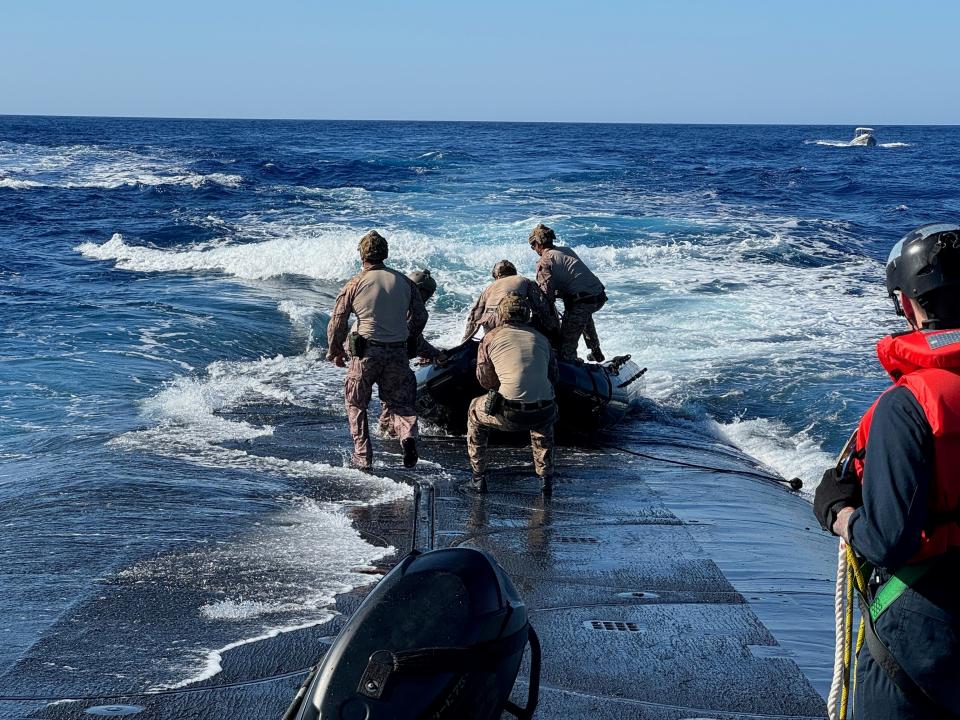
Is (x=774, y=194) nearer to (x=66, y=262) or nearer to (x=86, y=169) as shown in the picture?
(x=66, y=262)

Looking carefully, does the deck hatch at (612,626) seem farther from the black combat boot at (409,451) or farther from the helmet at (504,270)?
the helmet at (504,270)

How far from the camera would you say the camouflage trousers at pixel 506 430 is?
7404mm

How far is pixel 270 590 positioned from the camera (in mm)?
5172

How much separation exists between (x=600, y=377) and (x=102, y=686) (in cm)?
631

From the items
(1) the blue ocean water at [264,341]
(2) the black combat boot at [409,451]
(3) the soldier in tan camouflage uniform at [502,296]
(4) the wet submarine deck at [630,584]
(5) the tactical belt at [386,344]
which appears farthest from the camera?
(3) the soldier in tan camouflage uniform at [502,296]

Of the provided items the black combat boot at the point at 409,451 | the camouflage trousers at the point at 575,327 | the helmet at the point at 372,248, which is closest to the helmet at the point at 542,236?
the camouflage trousers at the point at 575,327

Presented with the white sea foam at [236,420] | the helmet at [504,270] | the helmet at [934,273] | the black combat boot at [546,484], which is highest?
the helmet at [934,273]

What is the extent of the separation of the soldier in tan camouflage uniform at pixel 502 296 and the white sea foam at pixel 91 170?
97.8 ft

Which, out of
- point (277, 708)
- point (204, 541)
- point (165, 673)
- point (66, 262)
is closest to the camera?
point (277, 708)

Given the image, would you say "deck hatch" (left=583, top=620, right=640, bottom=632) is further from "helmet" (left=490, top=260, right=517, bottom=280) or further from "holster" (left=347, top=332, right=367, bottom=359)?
"helmet" (left=490, top=260, right=517, bottom=280)

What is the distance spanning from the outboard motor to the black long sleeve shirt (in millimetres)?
992

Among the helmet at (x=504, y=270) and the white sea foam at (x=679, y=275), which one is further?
the white sea foam at (x=679, y=275)

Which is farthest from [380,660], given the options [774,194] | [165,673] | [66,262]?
[774,194]

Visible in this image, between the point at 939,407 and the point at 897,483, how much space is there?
8.2 inches
